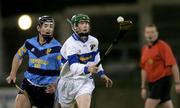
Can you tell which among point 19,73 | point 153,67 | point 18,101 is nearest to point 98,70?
point 18,101

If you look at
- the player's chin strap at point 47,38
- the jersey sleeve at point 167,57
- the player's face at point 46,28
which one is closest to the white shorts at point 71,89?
the player's chin strap at point 47,38

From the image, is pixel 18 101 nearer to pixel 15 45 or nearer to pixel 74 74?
pixel 74 74

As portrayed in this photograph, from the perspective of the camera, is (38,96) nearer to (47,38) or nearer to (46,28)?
(47,38)

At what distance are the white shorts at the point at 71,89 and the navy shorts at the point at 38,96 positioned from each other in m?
0.19

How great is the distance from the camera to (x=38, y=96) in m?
13.3

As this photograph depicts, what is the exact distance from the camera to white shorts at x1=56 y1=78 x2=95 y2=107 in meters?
12.9

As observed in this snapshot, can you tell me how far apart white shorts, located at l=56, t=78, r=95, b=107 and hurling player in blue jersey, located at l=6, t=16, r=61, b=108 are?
0.46 ft

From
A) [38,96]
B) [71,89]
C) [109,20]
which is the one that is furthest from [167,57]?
[109,20]

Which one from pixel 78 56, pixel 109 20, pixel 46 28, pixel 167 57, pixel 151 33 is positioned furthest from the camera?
pixel 109 20

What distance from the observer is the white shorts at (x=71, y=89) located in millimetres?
12852

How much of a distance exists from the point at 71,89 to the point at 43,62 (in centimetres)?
61

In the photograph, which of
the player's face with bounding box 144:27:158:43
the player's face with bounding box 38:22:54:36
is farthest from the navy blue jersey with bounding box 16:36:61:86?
the player's face with bounding box 144:27:158:43

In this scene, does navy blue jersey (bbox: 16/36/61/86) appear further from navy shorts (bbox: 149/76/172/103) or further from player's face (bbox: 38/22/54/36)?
navy shorts (bbox: 149/76/172/103)

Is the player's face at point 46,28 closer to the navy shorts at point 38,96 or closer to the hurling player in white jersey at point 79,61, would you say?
the hurling player in white jersey at point 79,61
